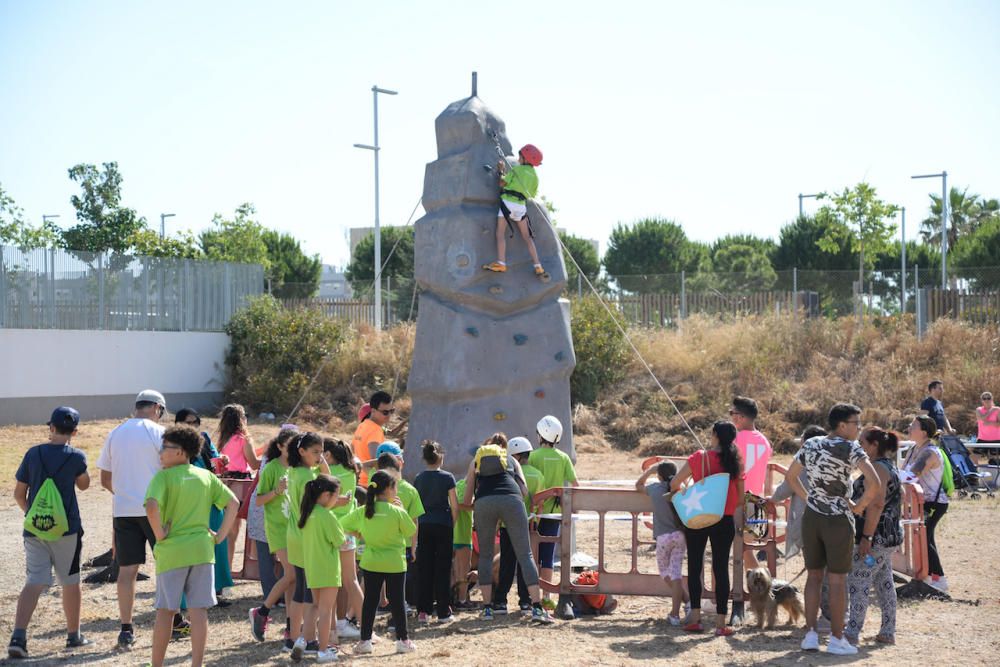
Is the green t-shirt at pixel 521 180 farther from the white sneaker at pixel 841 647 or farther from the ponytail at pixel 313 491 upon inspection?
the white sneaker at pixel 841 647

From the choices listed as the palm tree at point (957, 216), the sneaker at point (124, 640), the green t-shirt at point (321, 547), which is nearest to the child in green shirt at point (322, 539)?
the green t-shirt at point (321, 547)

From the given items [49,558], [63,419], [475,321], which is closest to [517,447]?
[475,321]

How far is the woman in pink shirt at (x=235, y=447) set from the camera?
8875mm

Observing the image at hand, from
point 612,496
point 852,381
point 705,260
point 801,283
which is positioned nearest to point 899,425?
point 852,381

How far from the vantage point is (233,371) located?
25109mm

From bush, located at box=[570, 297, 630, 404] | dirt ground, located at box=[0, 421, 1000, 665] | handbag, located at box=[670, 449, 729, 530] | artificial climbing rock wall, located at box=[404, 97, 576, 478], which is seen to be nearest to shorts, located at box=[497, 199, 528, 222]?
artificial climbing rock wall, located at box=[404, 97, 576, 478]

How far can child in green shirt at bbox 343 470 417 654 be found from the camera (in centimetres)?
725

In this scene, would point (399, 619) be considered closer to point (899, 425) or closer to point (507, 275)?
point (507, 275)

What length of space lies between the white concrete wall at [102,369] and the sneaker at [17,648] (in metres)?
15.2

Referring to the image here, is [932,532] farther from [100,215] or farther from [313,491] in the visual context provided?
[100,215]

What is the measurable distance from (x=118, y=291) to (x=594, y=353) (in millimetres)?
10243

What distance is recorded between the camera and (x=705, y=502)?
7.62 m

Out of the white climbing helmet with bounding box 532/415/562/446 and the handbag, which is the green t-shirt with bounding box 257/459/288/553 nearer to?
→ the white climbing helmet with bounding box 532/415/562/446

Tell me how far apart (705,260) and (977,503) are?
32203 millimetres
